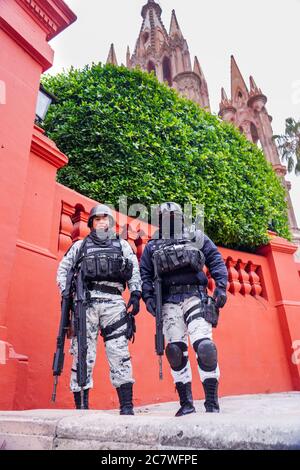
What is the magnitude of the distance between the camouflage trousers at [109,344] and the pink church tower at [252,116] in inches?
957

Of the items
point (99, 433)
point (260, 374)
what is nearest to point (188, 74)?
point (260, 374)

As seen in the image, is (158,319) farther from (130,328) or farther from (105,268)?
(105,268)

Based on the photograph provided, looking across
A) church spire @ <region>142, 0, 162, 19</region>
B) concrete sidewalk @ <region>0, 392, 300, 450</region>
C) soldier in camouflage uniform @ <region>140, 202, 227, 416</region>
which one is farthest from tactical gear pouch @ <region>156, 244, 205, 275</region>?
church spire @ <region>142, 0, 162, 19</region>

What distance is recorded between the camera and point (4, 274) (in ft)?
9.60

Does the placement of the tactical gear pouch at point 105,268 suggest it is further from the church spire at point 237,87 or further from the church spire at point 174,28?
the church spire at point 174,28

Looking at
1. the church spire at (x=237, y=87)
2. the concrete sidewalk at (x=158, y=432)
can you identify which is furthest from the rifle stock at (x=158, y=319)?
the church spire at (x=237, y=87)

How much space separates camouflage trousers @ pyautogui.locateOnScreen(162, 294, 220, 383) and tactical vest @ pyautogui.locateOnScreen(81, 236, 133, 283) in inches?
18.4

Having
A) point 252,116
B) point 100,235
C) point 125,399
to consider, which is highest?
point 252,116

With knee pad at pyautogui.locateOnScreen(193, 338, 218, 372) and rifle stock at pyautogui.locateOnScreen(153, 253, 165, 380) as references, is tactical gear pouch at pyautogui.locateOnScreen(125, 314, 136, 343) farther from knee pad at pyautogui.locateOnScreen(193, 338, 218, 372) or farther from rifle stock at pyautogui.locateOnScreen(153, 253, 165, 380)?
knee pad at pyautogui.locateOnScreen(193, 338, 218, 372)

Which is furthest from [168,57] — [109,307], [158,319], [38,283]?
[158,319]

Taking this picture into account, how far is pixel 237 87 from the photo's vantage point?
98.9 feet

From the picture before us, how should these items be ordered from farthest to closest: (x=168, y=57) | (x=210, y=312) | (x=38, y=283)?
(x=168, y=57) < (x=38, y=283) < (x=210, y=312)

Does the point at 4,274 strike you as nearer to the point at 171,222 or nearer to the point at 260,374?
the point at 171,222

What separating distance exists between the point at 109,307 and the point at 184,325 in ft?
2.10
